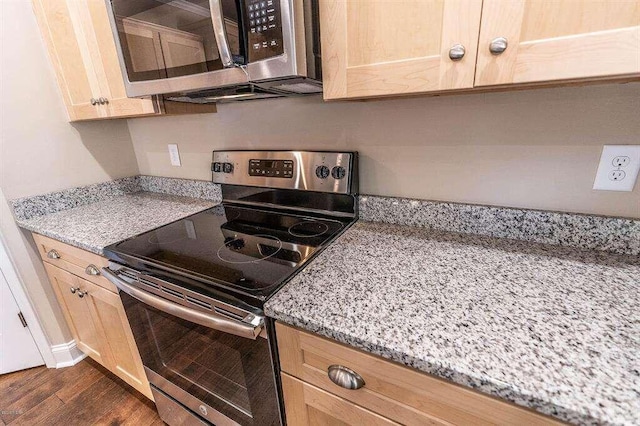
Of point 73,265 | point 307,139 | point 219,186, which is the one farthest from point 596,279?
point 73,265

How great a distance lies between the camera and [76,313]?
1.45 meters

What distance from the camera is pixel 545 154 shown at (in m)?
0.82

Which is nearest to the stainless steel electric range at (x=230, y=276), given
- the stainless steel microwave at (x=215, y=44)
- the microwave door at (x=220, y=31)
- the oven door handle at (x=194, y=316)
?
the oven door handle at (x=194, y=316)

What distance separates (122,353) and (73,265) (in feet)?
1.45

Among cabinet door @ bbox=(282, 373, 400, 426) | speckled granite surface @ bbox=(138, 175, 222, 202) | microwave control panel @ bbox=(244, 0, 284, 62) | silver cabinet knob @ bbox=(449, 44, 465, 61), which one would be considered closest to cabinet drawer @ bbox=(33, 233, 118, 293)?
speckled granite surface @ bbox=(138, 175, 222, 202)

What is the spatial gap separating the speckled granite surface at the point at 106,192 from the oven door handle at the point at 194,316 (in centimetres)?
66

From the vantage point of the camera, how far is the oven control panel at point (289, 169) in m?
1.06

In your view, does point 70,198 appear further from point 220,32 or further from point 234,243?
point 220,32

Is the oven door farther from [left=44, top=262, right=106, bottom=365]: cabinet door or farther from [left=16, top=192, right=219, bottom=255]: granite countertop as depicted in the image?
[left=44, top=262, right=106, bottom=365]: cabinet door

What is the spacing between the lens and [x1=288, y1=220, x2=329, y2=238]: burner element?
1.05m

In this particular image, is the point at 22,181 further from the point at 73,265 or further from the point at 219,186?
the point at 219,186

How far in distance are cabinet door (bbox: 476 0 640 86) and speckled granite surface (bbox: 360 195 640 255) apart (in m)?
0.46

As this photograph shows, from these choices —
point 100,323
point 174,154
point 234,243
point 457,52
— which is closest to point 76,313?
point 100,323

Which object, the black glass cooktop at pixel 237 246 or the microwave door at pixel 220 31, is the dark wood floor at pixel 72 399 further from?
the microwave door at pixel 220 31
